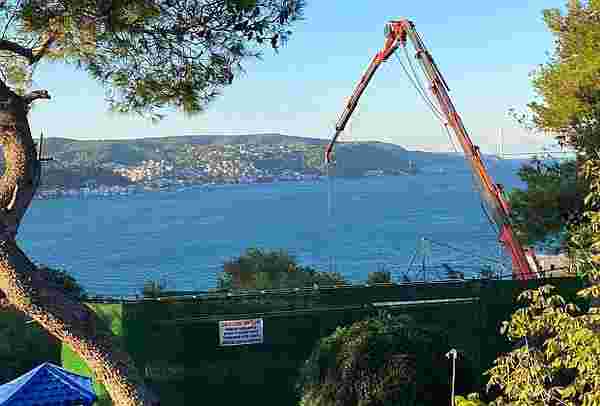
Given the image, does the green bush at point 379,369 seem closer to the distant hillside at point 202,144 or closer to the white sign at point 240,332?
the white sign at point 240,332

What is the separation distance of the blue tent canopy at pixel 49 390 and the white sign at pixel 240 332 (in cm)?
174

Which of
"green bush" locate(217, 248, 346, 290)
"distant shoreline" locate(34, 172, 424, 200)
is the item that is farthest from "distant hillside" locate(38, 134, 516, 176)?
"green bush" locate(217, 248, 346, 290)

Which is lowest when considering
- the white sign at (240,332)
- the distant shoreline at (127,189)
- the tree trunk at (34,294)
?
the distant shoreline at (127,189)

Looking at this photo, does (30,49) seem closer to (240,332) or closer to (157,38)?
(157,38)

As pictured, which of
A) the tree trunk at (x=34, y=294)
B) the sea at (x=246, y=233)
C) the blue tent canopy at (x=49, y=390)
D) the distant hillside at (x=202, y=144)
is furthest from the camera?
the distant hillside at (x=202, y=144)

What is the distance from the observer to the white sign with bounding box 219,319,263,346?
8891mm

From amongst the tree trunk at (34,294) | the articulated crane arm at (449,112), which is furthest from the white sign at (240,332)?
the articulated crane arm at (449,112)

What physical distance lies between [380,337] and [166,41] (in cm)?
328

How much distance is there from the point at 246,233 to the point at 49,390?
6213 cm

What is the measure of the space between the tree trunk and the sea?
13218mm

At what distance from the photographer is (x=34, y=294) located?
5137 millimetres

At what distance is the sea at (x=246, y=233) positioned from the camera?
49.5 m

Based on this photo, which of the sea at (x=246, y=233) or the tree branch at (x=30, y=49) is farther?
the sea at (x=246, y=233)

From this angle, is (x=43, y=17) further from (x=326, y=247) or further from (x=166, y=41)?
(x=326, y=247)
